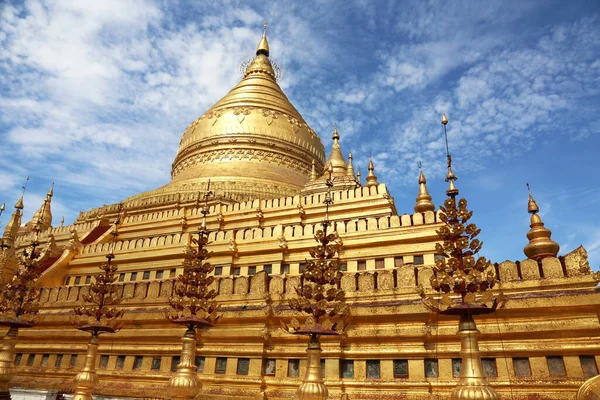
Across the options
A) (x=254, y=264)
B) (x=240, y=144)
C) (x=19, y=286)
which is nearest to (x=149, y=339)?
(x=19, y=286)

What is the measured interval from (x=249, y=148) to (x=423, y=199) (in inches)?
699

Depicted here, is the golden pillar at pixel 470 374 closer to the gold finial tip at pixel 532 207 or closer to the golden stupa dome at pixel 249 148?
the gold finial tip at pixel 532 207

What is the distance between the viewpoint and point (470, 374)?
7562 millimetres

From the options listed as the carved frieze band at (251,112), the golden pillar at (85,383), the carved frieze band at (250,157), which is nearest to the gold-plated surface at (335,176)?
the carved frieze band at (250,157)

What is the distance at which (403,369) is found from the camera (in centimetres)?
1078

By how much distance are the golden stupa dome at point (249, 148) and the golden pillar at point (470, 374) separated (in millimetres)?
21180

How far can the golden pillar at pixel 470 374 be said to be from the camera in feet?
23.8

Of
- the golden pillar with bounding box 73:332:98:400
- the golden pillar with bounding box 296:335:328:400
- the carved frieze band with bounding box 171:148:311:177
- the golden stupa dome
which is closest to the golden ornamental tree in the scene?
the golden pillar with bounding box 73:332:98:400

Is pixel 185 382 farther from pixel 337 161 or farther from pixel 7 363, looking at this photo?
pixel 337 161

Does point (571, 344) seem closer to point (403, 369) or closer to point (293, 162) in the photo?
point (403, 369)

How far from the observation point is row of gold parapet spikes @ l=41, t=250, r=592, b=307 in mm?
10656

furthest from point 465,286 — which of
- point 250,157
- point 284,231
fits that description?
point 250,157

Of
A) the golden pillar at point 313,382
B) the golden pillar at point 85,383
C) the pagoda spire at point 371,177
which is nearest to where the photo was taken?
the golden pillar at point 313,382

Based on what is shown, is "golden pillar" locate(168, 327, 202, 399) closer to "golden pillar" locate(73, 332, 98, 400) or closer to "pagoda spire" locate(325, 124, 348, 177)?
"golden pillar" locate(73, 332, 98, 400)
